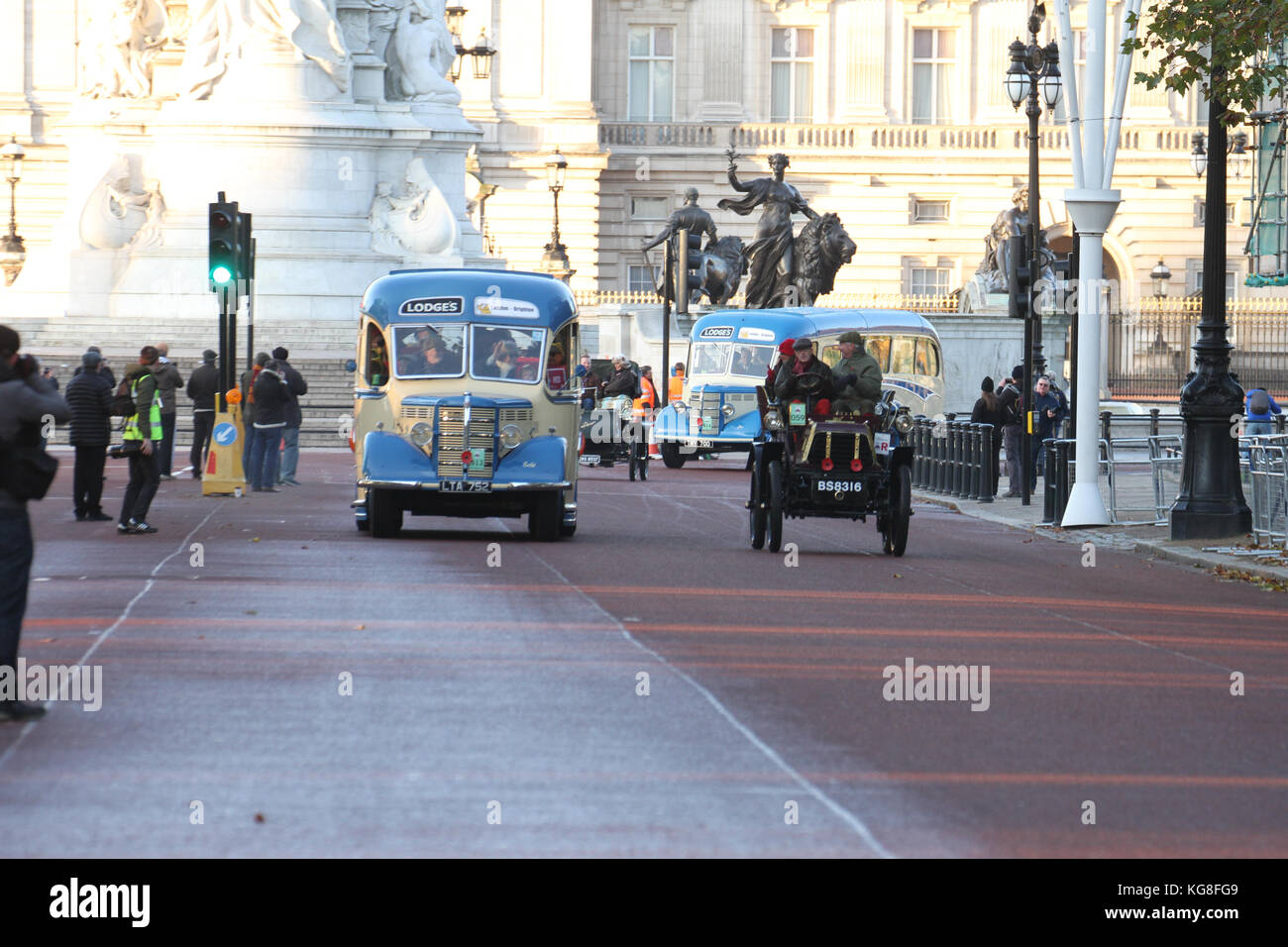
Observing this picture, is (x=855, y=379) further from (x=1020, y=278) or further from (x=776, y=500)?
(x=1020, y=278)

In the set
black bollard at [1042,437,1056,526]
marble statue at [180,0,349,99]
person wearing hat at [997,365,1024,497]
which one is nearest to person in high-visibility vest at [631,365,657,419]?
person wearing hat at [997,365,1024,497]

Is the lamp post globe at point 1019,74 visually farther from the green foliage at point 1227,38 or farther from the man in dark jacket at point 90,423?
the man in dark jacket at point 90,423

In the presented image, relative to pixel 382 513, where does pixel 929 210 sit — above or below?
above

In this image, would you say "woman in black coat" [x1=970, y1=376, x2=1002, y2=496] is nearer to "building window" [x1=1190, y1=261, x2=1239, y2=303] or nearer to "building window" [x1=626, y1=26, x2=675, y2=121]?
"building window" [x1=1190, y1=261, x2=1239, y2=303]

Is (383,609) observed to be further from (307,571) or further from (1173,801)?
(1173,801)

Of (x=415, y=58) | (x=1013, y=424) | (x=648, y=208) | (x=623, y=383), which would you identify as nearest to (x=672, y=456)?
(x=623, y=383)

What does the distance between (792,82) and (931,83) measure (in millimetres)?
4651

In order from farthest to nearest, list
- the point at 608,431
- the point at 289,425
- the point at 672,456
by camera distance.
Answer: the point at 672,456
the point at 608,431
the point at 289,425

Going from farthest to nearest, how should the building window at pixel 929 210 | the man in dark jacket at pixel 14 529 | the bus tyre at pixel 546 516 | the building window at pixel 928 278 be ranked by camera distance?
the building window at pixel 928 278 → the building window at pixel 929 210 → the bus tyre at pixel 546 516 → the man in dark jacket at pixel 14 529

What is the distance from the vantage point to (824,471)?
2155 centimetres

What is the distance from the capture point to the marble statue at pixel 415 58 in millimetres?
49281

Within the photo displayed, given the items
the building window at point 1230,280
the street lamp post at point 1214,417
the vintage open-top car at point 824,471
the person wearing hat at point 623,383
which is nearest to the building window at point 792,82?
the building window at point 1230,280

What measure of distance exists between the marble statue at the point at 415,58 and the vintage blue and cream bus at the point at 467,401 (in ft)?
86.6

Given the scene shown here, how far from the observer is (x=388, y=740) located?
10461 mm
